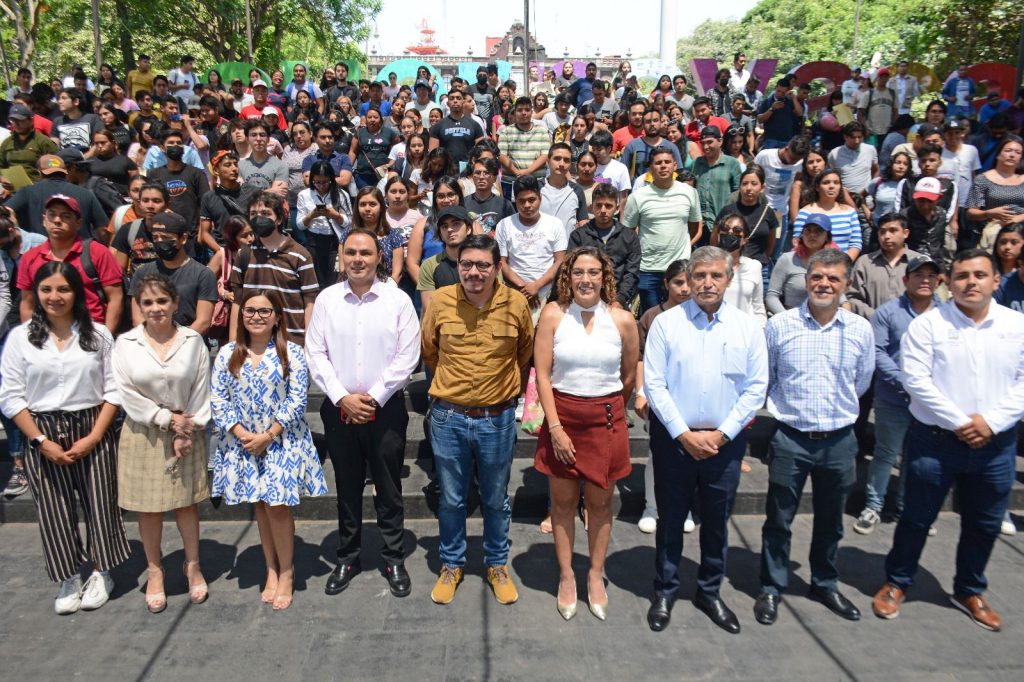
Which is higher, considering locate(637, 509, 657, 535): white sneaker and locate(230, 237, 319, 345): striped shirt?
locate(230, 237, 319, 345): striped shirt

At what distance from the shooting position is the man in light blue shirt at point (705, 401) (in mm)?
3691

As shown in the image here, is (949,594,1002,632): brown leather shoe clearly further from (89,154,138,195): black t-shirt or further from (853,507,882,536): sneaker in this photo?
(89,154,138,195): black t-shirt

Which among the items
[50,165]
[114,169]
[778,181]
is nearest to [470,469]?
[50,165]

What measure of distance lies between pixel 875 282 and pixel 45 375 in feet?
17.1

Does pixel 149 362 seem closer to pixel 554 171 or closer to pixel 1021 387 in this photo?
pixel 554 171

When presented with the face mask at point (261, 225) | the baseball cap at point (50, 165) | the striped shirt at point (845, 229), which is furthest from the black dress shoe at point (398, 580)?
the baseball cap at point (50, 165)

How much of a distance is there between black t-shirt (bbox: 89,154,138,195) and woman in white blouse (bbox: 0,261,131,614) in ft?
14.1

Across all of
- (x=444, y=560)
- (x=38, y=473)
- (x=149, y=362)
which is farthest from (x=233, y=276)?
(x=444, y=560)

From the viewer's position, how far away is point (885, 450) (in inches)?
190

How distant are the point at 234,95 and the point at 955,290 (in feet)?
43.9

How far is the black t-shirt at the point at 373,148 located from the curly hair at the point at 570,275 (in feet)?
19.5

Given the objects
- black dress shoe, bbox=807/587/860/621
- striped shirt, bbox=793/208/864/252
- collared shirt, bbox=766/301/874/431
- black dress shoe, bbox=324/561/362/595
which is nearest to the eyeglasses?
collared shirt, bbox=766/301/874/431

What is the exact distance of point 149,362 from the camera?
3840 mm

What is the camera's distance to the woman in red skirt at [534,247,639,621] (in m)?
3.75
